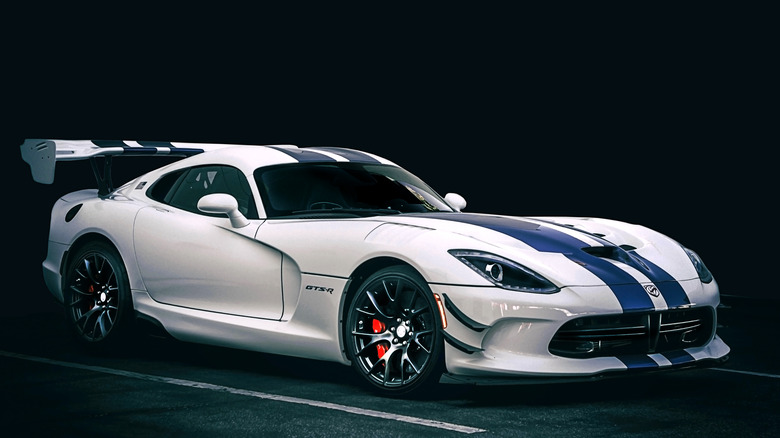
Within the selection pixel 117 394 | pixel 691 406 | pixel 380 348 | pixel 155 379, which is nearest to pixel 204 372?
pixel 155 379

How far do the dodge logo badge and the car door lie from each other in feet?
7.34

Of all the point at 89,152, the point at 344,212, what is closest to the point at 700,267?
the point at 344,212

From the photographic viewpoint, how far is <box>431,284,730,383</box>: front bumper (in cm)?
666

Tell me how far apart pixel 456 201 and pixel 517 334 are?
2428mm

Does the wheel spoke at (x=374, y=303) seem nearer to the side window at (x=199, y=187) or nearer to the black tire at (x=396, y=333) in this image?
the black tire at (x=396, y=333)

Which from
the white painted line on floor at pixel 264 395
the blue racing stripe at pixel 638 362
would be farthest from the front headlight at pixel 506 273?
the white painted line on floor at pixel 264 395

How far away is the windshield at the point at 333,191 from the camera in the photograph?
8141 millimetres

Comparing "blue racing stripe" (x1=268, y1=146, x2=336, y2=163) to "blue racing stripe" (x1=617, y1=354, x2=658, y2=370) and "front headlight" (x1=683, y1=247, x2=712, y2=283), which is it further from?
"blue racing stripe" (x1=617, y1=354, x2=658, y2=370)

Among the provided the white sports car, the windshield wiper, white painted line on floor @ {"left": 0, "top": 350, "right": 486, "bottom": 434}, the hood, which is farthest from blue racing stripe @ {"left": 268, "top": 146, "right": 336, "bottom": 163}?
white painted line on floor @ {"left": 0, "top": 350, "right": 486, "bottom": 434}

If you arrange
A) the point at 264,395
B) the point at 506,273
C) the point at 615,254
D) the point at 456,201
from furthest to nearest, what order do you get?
the point at 456,201, the point at 615,254, the point at 264,395, the point at 506,273

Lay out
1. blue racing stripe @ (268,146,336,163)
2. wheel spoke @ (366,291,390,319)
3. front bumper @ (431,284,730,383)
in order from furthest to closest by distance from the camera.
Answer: blue racing stripe @ (268,146,336,163) < wheel spoke @ (366,291,390,319) < front bumper @ (431,284,730,383)

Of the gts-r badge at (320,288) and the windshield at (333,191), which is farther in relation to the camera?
the windshield at (333,191)

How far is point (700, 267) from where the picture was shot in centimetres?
764

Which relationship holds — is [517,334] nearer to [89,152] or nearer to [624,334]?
[624,334]
